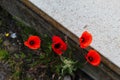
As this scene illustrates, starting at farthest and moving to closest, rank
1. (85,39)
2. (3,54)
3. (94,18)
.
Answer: (3,54) → (94,18) → (85,39)

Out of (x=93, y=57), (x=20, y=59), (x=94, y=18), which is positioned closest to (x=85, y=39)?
(x=93, y=57)

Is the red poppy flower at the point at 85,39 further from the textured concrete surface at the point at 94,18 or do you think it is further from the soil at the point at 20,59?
the soil at the point at 20,59

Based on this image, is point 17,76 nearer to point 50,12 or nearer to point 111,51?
point 50,12

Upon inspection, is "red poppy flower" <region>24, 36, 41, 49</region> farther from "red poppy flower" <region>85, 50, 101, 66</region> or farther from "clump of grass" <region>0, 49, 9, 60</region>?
"clump of grass" <region>0, 49, 9, 60</region>

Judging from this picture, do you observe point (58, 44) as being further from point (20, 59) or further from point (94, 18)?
point (20, 59)

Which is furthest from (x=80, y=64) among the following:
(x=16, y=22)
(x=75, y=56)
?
(x=16, y=22)

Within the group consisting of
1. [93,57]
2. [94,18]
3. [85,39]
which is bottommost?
[93,57]

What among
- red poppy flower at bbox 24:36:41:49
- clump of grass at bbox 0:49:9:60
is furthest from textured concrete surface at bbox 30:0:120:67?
clump of grass at bbox 0:49:9:60
